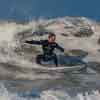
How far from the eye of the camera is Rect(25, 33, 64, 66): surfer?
2.37m

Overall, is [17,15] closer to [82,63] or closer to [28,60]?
[28,60]

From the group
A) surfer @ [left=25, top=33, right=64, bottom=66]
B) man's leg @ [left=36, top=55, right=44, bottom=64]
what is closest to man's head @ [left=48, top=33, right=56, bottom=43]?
surfer @ [left=25, top=33, right=64, bottom=66]

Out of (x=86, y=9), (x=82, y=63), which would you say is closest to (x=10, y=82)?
(x=82, y=63)

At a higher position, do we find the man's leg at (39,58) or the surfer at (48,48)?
the surfer at (48,48)

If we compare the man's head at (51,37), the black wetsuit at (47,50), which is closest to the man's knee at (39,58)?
the black wetsuit at (47,50)

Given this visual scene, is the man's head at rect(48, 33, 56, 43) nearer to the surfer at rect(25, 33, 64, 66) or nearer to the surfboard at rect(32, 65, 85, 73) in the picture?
the surfer at rect(25, 33, 64, 66)

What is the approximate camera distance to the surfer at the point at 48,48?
2.37 m

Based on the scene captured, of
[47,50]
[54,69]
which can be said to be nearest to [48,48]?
[47,50]

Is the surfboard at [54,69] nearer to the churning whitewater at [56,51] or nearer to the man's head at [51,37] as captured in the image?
the churning whitewater at [56,51]

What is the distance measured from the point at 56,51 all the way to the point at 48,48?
0.18 feet

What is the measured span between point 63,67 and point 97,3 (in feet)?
1.55

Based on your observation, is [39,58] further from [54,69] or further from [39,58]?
[54,69]

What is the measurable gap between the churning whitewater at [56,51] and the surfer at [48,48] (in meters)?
0.03

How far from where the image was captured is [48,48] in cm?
239
